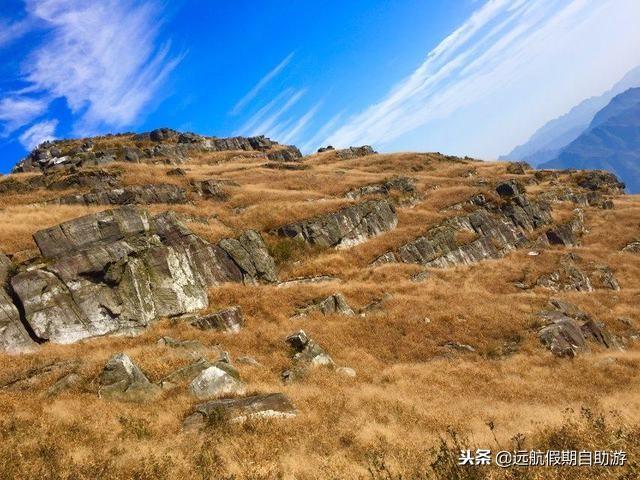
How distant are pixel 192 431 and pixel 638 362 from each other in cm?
2435

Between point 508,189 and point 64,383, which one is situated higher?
point 64,383

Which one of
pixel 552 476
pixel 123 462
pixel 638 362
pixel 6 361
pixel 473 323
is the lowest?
pixel 638 362

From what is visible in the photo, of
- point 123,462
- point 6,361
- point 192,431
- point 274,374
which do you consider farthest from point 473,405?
point 6,361

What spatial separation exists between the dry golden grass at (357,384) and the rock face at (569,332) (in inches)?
A: 35.2

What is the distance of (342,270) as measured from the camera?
133 ft

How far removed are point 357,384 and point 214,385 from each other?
6702 mm

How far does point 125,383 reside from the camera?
15133 mm

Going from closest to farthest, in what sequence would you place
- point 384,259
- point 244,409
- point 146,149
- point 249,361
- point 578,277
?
point 244,409
point 249,361
point 578,277
point 384,259
point 146,149

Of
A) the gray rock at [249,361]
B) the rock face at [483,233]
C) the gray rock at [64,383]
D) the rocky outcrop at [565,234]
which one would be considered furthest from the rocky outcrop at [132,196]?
the rocky outcrop at [565,234]

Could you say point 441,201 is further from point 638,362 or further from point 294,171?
point 638,362

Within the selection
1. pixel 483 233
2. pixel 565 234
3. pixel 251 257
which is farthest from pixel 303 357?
pixel 565 234

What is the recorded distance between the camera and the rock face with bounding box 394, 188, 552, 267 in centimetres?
4736

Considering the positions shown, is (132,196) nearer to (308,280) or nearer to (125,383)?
(308,280)

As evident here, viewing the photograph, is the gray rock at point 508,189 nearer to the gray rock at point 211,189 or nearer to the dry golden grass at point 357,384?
the dry golden grass at point 357,384
